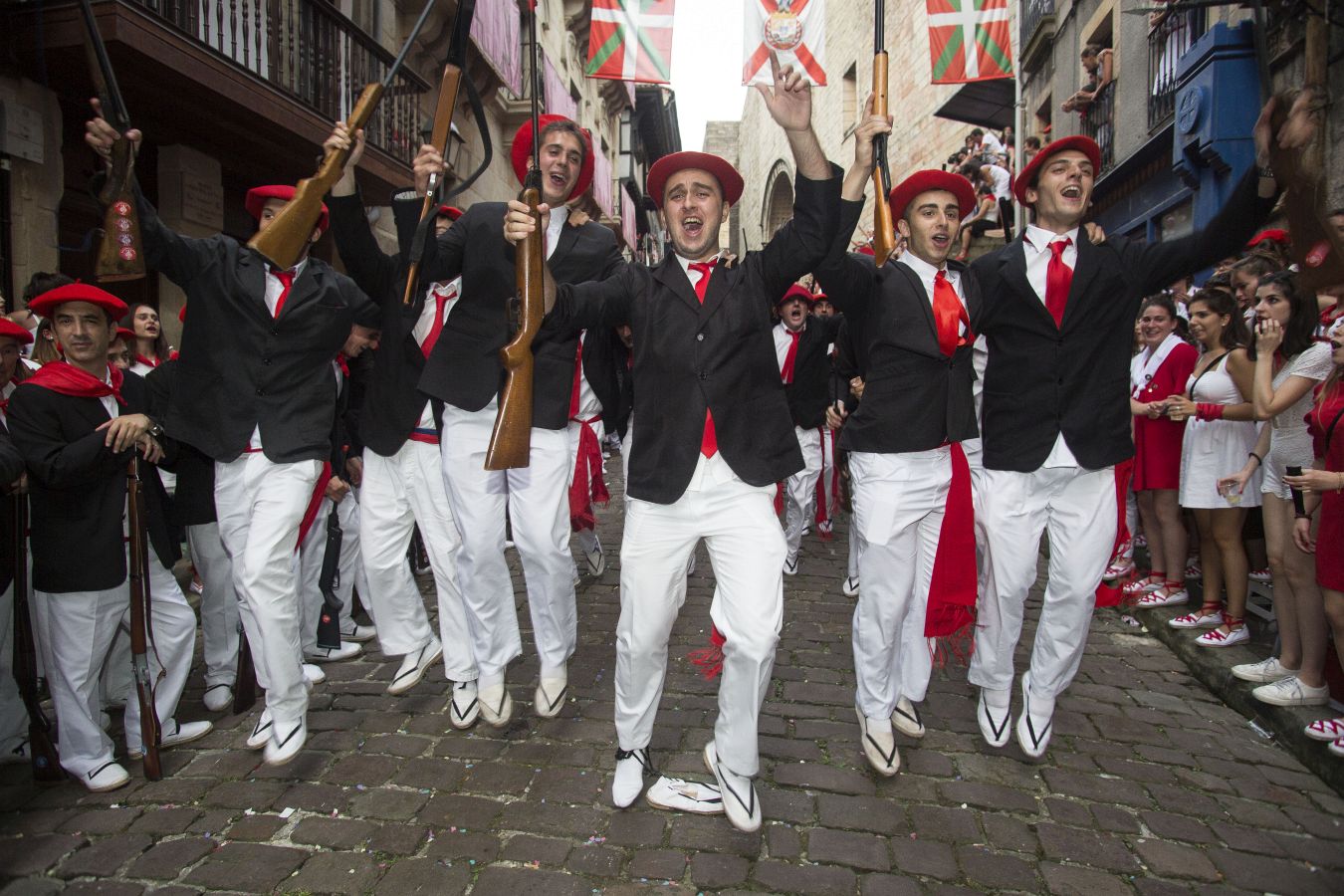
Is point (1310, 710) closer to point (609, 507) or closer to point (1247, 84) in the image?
point (609, 507)

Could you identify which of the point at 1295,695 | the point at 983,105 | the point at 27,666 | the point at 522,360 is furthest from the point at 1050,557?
the point at 983,105

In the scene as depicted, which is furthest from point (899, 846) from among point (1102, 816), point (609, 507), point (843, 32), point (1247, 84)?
point (843, 32)

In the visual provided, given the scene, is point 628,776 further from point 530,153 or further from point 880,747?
point 530,153

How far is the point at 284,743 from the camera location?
3271 millimetres

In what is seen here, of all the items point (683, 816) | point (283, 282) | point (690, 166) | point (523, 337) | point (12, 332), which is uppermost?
point (690, 166)

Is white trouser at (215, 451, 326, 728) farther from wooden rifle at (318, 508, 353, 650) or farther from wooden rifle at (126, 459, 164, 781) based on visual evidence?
wooden rifle at (318, 508, 353, 650)

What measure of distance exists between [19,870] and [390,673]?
5.83 feet

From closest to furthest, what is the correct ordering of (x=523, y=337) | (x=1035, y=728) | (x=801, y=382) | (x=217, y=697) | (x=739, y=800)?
(x=739, y=800) → (x=523, y=337) → (x=1035, y=728) → (x=217, y=697) → (x=801, y=382)

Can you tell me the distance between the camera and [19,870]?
103 inches

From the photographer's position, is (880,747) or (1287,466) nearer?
(880,747)

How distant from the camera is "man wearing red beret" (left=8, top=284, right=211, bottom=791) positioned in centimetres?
316

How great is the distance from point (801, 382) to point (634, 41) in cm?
283

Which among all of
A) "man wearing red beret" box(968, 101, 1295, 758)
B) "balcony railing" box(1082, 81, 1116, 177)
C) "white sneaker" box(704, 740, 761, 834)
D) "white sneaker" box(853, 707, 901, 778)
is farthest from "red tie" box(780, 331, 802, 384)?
"balcony railing" box(1082, 81, 1116, 177)

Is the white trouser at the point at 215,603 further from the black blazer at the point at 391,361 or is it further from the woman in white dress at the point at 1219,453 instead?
the woman in white dress at the point at 1219,453
